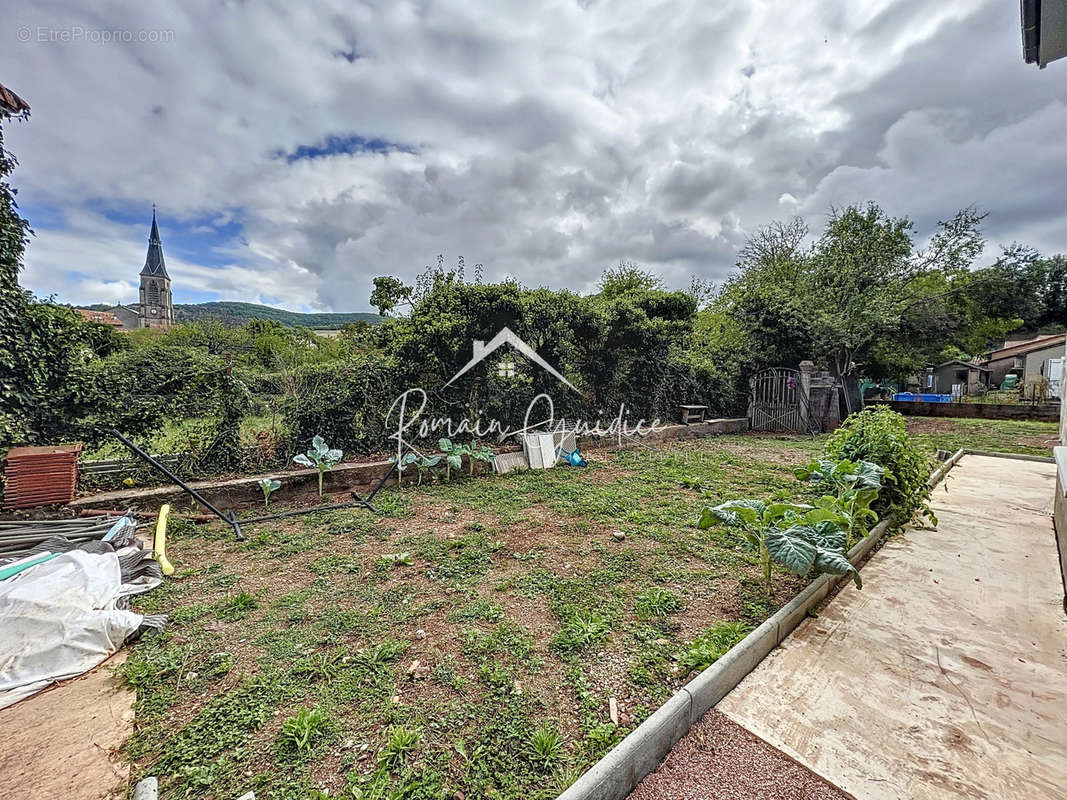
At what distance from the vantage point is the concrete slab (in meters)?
1.27

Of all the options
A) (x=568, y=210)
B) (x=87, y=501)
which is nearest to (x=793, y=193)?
(x=568, y=210)

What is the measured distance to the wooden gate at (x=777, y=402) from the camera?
9438 mm

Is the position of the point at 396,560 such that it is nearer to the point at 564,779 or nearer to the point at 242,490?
the point at 564,779

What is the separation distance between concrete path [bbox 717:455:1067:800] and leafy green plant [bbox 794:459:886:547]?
314 millimetres

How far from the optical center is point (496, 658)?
1884mm

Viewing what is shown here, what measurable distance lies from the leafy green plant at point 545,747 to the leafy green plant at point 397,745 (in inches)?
16.4

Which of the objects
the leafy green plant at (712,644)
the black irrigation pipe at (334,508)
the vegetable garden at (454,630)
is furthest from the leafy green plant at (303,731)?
the black irrigation pipe at (334,508)

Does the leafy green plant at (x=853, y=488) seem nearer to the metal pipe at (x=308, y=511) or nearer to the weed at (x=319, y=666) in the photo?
the weed at (x=319, y=666)

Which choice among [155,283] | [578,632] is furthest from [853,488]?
[155,283]

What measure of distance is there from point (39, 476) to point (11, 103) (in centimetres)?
291

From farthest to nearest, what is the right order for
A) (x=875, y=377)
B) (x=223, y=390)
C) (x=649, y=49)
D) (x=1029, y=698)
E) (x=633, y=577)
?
1. (x=875, y=377)
2. (x=649, y=49)
3. (x=223, y=390)
4. (x=633, y=577)
5. (x=1029, y=698)

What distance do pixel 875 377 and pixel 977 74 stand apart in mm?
14170

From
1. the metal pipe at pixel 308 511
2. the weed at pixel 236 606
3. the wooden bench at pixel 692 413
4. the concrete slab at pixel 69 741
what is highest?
the wooden bench at pixel 692 413

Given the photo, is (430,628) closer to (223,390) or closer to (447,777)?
(447,777)
